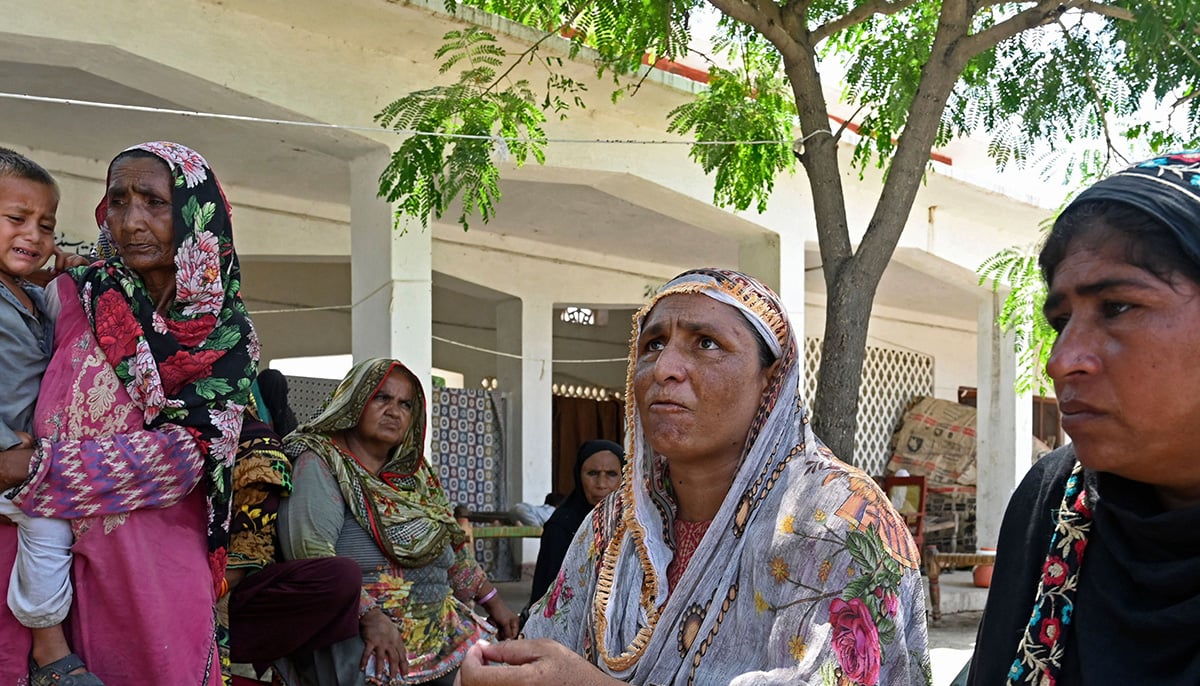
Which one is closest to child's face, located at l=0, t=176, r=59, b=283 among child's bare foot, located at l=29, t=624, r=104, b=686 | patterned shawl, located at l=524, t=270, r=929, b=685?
child's bare foot, located at l=29, t=624, r=104, b=686

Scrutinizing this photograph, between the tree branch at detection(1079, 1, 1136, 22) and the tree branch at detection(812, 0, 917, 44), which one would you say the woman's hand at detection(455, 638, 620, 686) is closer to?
the tree branch at detection(812, 0, 917, 44)

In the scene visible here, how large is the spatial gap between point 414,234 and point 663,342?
4618 millimetres

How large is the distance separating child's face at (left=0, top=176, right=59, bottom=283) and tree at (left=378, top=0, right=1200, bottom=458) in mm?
2677

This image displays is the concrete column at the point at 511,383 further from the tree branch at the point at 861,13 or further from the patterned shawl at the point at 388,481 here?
the tree branch at the point at 861,13

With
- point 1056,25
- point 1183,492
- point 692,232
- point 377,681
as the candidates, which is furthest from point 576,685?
point 692,232

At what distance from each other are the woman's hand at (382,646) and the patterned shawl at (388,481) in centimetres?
23

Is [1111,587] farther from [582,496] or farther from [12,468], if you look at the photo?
[582,496]

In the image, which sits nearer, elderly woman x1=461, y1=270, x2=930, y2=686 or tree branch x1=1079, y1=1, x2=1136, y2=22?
elderly woman x1=461, y1=270, x2=930, y2=686

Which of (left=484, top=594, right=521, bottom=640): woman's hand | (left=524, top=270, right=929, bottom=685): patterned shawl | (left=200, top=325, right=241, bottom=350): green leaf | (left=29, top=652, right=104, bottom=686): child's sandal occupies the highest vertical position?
(left=200, top=325, right=241, bottom=350): green leaf

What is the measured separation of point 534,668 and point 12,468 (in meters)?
1.20

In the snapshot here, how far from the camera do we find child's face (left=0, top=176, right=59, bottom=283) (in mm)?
2637

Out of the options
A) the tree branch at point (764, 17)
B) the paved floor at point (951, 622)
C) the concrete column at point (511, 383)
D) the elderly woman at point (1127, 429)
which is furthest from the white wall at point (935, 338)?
the elderly woman at point (1127, 429)

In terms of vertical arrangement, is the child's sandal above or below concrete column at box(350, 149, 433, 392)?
below

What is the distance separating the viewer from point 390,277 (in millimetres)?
6676
